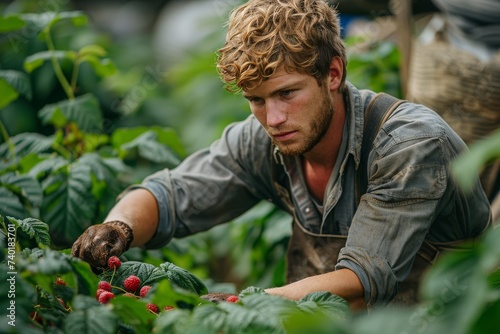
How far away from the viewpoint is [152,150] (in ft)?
11.6

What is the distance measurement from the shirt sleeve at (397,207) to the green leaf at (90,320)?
3.20 feet

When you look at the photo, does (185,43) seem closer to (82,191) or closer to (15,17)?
(15,17)

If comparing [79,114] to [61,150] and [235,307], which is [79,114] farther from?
[235,307]

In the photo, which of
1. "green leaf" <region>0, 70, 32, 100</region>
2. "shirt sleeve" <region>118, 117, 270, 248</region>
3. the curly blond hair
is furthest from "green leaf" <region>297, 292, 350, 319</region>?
"green leaf" <region>0, 70, 32, 100</region>

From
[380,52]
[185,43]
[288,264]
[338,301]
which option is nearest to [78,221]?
[288,264]

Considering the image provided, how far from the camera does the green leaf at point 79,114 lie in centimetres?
363

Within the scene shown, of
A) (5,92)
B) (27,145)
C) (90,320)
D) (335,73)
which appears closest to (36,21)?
(5,92)

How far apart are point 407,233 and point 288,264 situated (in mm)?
907

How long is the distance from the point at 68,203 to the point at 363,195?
1222mm

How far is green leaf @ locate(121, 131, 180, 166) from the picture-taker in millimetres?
3525

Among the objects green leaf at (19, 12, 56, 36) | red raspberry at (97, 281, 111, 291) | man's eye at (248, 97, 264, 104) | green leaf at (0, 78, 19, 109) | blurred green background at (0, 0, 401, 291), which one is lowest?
blurred green background at (0, 0, 401, 291)

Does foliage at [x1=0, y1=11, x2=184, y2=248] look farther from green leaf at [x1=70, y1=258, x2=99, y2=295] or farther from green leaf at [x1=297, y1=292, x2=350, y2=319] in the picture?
green leaf at [x1=297, y1=292, x2=350, y2=319]

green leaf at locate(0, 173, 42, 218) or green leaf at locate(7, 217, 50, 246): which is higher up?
green leaf at locate(7, 217, 50, 246)

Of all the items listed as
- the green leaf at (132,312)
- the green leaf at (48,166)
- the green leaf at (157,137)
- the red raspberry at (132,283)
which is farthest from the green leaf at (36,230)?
the green leaf at (157,137)
